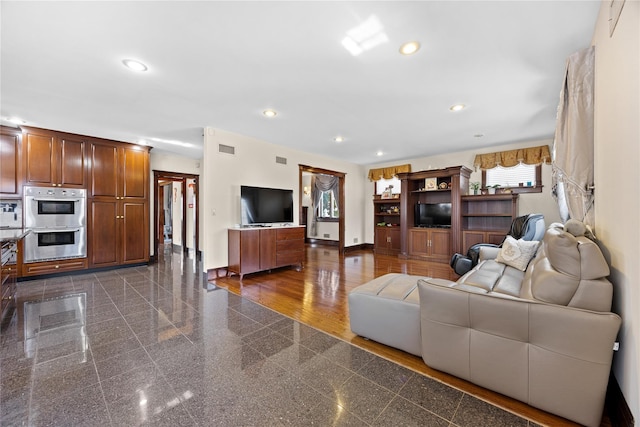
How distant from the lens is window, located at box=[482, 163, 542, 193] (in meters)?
5.01

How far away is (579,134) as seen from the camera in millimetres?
1868

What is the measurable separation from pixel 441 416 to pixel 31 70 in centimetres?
438

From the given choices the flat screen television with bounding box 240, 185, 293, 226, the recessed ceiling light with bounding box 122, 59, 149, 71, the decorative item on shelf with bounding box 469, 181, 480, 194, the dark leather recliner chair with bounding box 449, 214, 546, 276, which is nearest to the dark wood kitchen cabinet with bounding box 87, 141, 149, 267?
the flat screen television with bounding box 240, 185, 293, 226

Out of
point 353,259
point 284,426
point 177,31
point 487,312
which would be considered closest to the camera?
point 284,426

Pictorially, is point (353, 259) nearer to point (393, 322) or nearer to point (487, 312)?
point (393, 322)

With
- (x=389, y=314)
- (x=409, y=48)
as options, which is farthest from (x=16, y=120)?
(x=389, y=314)

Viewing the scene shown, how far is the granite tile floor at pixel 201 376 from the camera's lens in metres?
1.40

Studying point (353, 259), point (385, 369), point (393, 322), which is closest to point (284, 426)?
point (385, 369)

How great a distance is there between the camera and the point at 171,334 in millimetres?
2320

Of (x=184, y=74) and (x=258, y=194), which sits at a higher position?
(x=184, y=74)

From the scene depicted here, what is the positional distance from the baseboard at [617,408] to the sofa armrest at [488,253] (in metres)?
2.31

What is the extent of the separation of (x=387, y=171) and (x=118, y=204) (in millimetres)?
6234

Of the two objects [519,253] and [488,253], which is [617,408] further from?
[488,253]

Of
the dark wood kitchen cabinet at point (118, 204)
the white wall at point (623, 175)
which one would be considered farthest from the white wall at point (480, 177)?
the dark wood kitchen cabinet at point (118, 204)
